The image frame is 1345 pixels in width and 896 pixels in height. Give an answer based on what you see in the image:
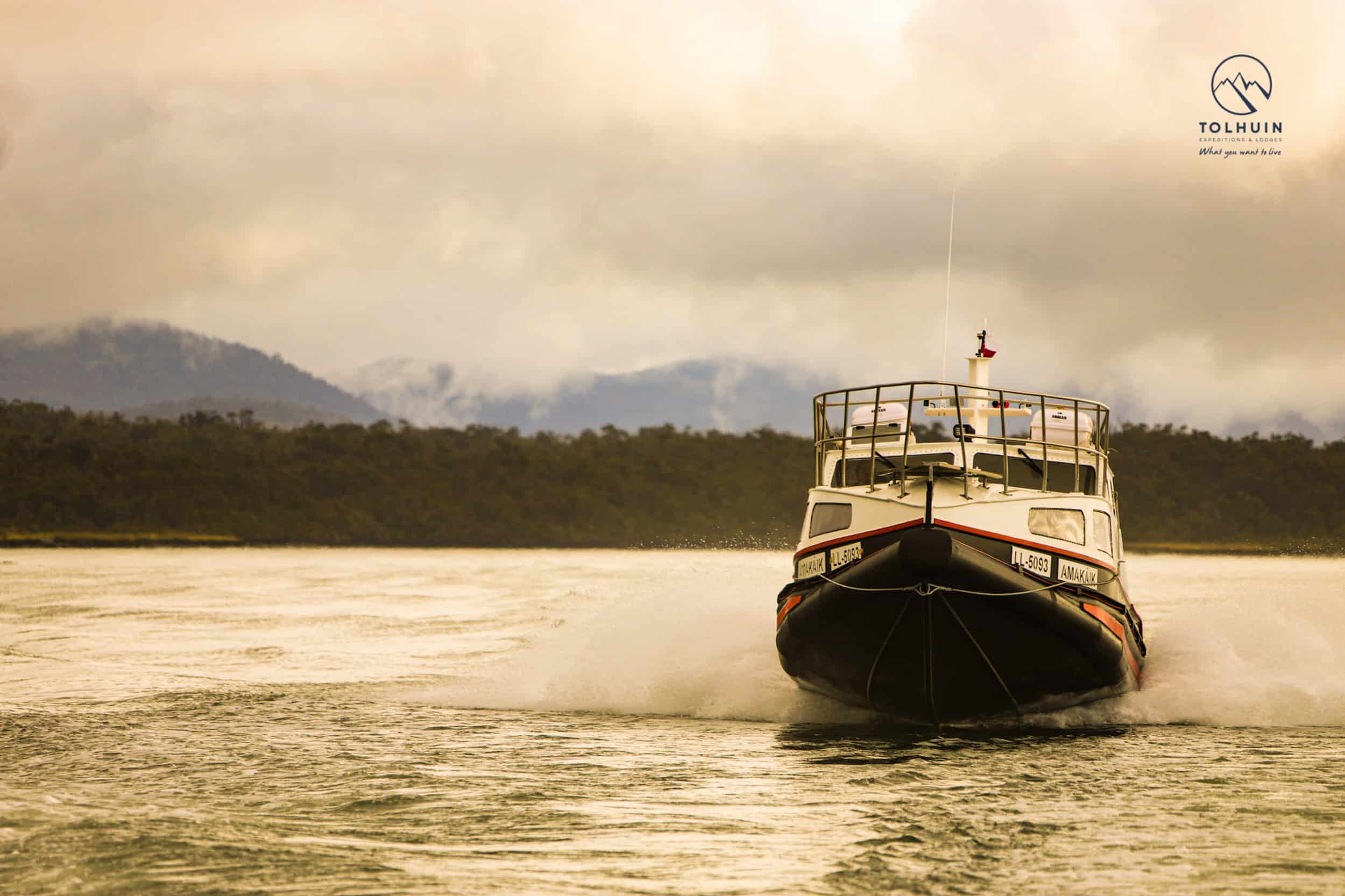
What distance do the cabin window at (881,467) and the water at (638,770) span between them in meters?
2.60

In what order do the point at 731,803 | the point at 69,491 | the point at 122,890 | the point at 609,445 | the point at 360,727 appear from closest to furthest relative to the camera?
the point at 122,890 → the point at 731,803 → the point at 360,727 → the point at 69,491 → the point at 609,445

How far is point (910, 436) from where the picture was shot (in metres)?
14.6

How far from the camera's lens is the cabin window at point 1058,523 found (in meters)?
13.3

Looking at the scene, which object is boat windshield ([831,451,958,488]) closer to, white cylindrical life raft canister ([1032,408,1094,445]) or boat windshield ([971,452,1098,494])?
boat windshield ([971,452,1098,494])

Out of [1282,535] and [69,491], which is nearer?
[1282,535]

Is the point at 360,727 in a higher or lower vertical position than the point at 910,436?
lower

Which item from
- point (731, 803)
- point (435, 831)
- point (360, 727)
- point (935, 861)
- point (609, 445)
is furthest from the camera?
point (609, 445)

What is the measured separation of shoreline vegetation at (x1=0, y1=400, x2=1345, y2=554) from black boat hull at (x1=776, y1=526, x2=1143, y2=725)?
85942 millimetres

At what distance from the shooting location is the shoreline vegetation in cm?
10469

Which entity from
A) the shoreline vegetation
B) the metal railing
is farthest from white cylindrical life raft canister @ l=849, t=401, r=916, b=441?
the shoreline vegetation

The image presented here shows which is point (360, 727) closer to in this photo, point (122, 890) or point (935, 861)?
point (122, 890)

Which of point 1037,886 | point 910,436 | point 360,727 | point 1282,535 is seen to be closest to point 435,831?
point 1037,886

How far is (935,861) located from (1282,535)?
98.3 metres

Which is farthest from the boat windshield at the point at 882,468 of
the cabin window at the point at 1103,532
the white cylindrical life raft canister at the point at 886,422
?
the cabin window at the point at 1103,532
